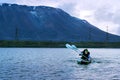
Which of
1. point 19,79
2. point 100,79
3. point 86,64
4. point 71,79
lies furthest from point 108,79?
point 86,64

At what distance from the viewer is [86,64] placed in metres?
67.2

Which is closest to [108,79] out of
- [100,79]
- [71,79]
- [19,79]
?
[100,79]

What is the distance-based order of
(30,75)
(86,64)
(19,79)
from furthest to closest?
(86,64) → (30,75) → (19,79)

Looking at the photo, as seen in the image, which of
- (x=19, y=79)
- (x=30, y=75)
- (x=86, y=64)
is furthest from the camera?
(x=86, y=64)

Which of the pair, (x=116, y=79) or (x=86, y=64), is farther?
(x=86, y=64)

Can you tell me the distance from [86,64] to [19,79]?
85.3 feet

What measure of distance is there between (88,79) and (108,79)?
8.25 ft

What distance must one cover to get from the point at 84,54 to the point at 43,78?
2429 cm

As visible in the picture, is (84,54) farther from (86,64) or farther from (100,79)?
(100,79)

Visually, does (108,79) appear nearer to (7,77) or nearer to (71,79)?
(71,79)

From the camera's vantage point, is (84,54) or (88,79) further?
(84,54)

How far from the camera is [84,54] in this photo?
67.7 m

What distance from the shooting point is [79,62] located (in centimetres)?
6762

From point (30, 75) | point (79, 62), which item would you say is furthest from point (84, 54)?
point (30, 75)
